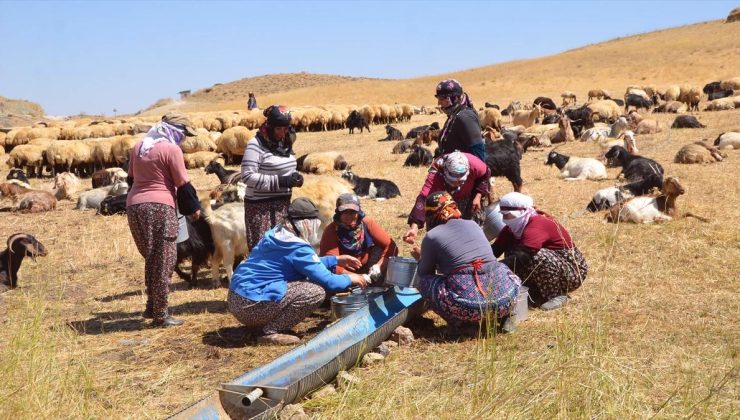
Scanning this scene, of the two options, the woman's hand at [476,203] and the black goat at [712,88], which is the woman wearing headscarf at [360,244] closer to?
the woman's hand at [476,203]

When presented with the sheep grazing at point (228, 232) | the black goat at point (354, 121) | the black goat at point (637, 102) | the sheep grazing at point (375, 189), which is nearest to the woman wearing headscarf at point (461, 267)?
the sheep grazing at point (228, 232)

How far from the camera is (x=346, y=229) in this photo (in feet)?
20.7

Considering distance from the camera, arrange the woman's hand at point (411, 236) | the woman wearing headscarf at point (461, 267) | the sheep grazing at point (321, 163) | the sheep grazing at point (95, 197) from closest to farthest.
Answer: the woman wearing headscarf at point (461, 267) → the woman's hand at point (411, 236) → the sheep grazing at point (95, 197) → the sheep grazing at point (321, 163)

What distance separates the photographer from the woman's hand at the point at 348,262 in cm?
607

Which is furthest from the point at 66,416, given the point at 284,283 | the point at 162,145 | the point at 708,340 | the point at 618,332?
the point at 708,340

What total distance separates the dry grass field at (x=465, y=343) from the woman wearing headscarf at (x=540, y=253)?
8.5 inches

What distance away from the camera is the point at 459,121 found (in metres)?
6.60

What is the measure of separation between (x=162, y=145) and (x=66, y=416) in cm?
256

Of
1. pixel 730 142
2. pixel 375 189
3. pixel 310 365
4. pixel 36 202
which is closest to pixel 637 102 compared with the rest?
pixel 730 142

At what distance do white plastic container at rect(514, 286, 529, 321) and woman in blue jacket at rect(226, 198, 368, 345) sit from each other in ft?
3.89

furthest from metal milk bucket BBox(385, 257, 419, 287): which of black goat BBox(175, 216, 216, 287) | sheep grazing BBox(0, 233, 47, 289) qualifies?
sheep grazing BBox(0, 233, 47, 289)

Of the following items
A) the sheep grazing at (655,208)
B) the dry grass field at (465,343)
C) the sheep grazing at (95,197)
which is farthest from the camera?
the sheep grazing at (95,197)

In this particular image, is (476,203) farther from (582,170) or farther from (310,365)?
(582,170)

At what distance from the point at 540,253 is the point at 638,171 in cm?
668
